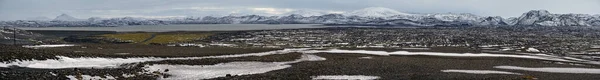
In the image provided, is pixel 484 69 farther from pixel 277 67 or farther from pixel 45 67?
pixel 45 67

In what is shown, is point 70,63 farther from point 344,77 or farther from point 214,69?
point 344,77

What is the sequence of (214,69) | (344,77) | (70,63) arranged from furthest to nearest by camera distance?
(214,69) → (70,63) → (344,77)

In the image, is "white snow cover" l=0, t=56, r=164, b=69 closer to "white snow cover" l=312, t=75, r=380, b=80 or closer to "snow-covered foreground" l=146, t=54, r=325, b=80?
"snow-covered foreground" l=146, t=54, r=325, b=80

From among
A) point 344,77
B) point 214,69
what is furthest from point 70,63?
point 344,77

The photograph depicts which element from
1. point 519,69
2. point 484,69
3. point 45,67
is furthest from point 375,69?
point 45,67

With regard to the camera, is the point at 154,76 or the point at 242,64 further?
the point at 242,64

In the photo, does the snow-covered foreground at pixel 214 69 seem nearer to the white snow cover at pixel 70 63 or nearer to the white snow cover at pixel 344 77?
the white snow cover at pixel 70 63

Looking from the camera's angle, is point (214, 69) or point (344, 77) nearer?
point (344, 77)

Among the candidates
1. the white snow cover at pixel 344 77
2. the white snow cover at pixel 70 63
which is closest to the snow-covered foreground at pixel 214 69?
the white snow cover at pixel 70 63

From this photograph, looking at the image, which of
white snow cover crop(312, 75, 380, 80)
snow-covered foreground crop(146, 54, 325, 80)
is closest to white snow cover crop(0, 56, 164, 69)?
snow-covered foreground crop(146, 54, 325, 80)
